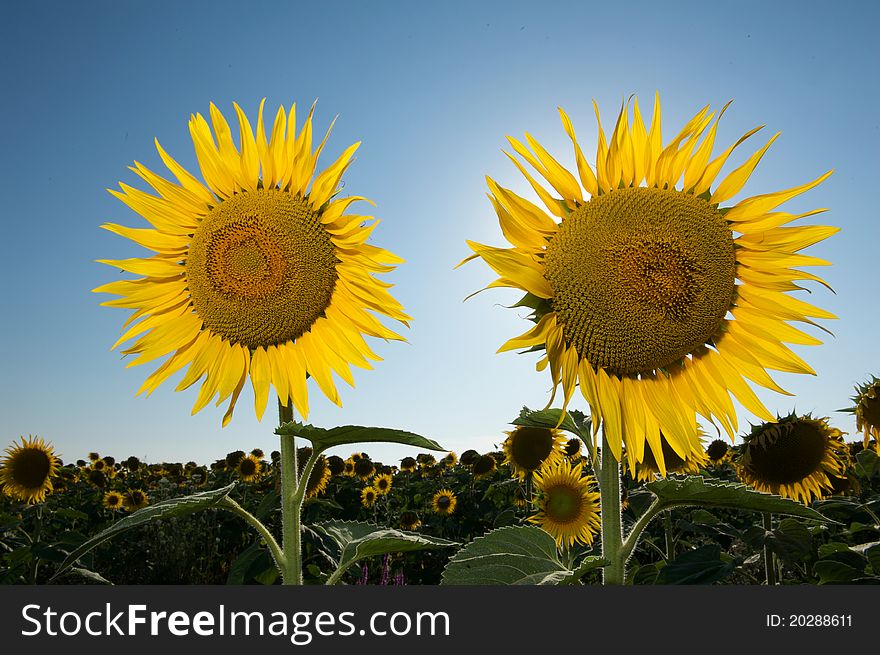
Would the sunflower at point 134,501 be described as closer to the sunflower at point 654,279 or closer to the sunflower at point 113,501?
the sunflower at point 113,501

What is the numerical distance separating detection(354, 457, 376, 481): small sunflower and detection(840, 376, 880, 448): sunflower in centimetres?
887

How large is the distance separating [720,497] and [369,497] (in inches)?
385

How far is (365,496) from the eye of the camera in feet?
37.6

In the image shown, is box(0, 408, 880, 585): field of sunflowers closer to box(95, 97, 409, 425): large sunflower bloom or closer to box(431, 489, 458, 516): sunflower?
box(431, 489, 458, 516): sunflower

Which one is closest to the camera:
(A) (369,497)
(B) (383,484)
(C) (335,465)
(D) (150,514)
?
(D) (150,514)

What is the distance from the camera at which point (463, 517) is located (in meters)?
10.8

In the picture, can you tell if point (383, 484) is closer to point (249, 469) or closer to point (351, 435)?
point (249, 469)

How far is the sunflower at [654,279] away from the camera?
2.30 metres

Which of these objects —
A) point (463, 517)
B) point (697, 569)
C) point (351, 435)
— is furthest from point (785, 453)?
point (463, 517)

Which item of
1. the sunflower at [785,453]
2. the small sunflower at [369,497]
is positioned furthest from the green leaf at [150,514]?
the small sunflower at [369,497]

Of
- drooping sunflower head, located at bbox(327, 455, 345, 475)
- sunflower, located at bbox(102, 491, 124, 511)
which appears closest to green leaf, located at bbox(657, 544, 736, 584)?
drooping sunflower head, located at bbox(327, 455, 345, 475)

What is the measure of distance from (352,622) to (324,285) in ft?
4.16

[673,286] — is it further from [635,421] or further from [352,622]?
[352,622]

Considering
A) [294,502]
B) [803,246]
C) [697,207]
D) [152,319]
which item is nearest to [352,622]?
[294,502]
